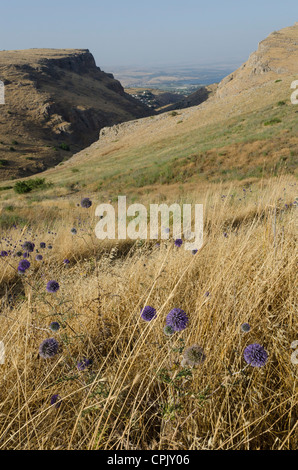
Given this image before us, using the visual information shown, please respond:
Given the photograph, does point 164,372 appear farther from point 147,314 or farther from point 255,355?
point 255,355

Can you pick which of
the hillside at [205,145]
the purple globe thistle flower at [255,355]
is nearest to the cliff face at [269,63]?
the hillside at [205,145]

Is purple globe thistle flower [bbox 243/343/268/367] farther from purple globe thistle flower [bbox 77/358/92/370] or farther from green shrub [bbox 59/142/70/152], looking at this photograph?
green shrub [bbox 59/142/70/152]

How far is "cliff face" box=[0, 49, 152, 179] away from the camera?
5142cm

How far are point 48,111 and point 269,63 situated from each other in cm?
4538

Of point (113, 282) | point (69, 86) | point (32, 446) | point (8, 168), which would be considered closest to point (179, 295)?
point (113, 282)

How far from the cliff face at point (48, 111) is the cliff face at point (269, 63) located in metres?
32.5

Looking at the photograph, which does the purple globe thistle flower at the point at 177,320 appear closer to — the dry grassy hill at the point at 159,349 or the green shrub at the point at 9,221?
the dry grassy hill at the point at 159,349

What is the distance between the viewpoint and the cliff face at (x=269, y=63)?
1734 inches

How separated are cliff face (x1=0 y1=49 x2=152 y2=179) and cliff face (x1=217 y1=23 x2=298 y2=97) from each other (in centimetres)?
3249

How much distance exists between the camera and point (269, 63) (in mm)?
46312

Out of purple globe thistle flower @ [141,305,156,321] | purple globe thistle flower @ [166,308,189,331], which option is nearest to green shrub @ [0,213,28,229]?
purple globe thistle flower @ [141,305,156,321]
